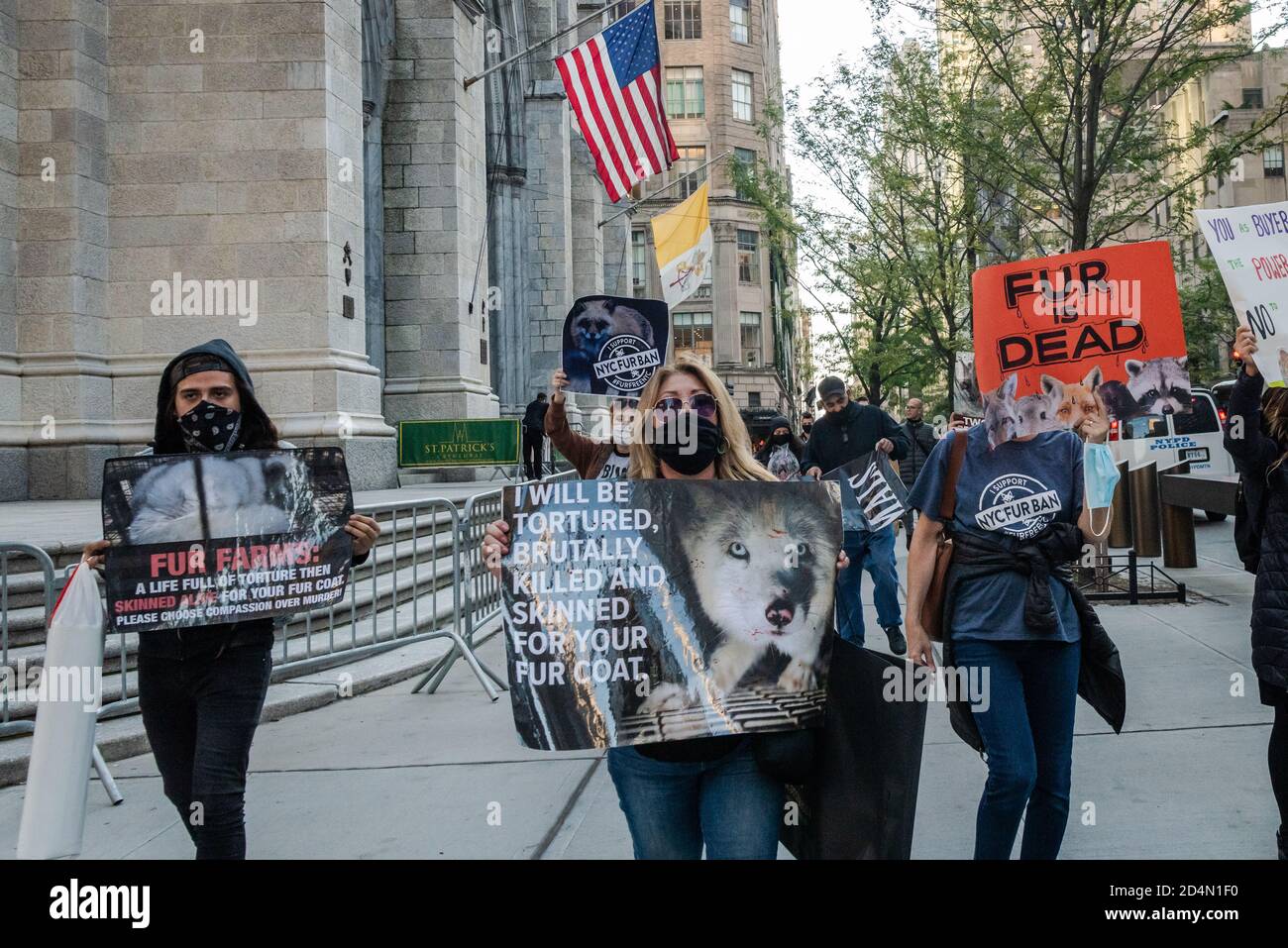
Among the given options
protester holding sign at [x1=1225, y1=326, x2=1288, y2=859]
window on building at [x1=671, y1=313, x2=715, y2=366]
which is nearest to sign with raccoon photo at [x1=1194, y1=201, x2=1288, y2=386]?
protester holding sign at [x1=1225, y1=326, x2=1288, y2=859]

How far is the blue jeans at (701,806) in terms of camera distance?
108 inches

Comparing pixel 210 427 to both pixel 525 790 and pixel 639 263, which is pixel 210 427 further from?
pixel 639 263

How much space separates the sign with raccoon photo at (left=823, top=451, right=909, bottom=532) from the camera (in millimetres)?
7939

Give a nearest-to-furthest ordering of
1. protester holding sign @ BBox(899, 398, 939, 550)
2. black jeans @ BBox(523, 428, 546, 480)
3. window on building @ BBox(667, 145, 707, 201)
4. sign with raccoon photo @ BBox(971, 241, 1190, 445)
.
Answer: sign with raccoon photo @ BBox(971, 241, 1190, 445) → protester holding sign @ BBox(899, 398, 939, 550) → black jeans @ BBox(523, 428, 546, 480) → window on building @ BBox(667, 145, 707, 201)

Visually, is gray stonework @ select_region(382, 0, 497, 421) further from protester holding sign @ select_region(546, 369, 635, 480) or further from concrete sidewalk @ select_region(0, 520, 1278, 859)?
protester holding sign @ select_region(546, 369, 635, 480)

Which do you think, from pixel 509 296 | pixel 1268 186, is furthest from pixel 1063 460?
pixel 1268 186

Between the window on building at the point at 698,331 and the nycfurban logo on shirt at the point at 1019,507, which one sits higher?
the window on building at the point at 698,331

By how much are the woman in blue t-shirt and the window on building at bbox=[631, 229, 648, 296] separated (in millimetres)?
54890

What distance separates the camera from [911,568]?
13.0 ft

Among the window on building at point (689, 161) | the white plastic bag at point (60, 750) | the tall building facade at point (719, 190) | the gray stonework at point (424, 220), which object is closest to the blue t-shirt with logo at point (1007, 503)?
the white plastic bag at point (60, 750)

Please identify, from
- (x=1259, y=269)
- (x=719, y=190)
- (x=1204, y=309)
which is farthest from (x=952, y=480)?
(x=719, y=190)

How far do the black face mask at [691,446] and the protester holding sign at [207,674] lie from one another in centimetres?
125

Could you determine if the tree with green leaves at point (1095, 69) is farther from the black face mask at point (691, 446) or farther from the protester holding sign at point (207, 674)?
the protester holding sign at point (207, 674)

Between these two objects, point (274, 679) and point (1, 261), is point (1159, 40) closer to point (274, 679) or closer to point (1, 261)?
point (274, 679)
